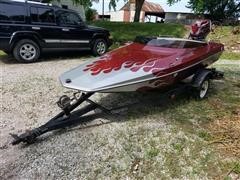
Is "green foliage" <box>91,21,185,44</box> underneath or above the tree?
underneath

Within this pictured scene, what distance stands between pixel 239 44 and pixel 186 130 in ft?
32.6

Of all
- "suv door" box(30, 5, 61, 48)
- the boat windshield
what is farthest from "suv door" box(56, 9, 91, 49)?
the boat windshield

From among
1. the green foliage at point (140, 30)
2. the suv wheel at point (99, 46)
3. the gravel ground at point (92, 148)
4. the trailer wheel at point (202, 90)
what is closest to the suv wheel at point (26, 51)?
the suv wheel at point (99, 46)

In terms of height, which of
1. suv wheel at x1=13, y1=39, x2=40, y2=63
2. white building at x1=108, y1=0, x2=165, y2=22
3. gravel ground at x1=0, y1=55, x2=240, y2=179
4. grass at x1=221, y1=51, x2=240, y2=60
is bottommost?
gravel ground at x1=0, y1=55, x2=240, y2=179

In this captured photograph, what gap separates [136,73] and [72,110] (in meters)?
1.15

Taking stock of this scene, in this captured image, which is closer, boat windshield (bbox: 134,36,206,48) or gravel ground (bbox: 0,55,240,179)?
gravel ground (bbox: 0,55,240,179)

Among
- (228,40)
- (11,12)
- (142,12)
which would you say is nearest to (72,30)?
(11,12)

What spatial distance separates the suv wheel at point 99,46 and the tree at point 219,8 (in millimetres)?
16457

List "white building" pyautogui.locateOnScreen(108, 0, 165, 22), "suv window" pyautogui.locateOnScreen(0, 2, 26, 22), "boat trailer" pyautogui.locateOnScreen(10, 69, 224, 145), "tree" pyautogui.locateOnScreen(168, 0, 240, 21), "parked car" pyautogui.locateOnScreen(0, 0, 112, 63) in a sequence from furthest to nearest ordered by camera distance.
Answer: "white building" pyautogui.locateOnScreen(108, 0, 165, 22) → "tree" pyautogui.locateOnScreen(168, 0, 240, 21) → "parked car" pyautogui.locateOnScreen(0, 0, 112, 63) → "suv window" pyautogui.locateOnScreen(0, 2, 26, 22) → "boat trailer" pyautogui.locateOnScreen(10, 69, 224, 145)

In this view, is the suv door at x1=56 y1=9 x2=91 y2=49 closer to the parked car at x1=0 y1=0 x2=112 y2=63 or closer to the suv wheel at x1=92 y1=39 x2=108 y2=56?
the parked car at x1=0 y1=0 x2=112 y2=63

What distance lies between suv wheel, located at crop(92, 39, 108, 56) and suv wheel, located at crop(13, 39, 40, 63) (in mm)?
2206

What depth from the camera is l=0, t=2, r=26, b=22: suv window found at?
7.66 m

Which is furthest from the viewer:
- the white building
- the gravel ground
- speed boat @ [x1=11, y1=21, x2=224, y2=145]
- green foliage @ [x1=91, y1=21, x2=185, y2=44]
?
the white building

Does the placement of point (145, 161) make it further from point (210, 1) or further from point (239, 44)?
point (210, 1)
